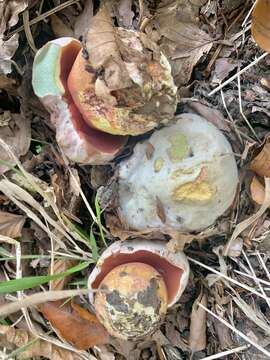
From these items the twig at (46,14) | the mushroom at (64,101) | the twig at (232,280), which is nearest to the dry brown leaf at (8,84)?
the twig at (46,14)

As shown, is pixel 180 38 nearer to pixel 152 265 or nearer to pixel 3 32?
pixel 3 32

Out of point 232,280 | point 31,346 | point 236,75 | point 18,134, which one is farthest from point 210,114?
point 31,346

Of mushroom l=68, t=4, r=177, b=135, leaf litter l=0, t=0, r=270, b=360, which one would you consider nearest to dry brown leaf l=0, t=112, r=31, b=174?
leaf litter l=0, t=0, r=270, b=360

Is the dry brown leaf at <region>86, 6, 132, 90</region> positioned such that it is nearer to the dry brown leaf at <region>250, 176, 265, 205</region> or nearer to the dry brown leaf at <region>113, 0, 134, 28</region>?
the dry brown leaf at <region>113, 0, 134, 28</region>

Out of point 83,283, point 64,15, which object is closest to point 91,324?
point 83,283

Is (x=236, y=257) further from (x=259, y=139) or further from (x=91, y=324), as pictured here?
(x=91, y=324)
